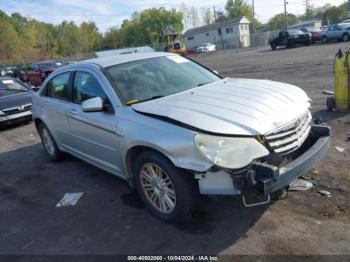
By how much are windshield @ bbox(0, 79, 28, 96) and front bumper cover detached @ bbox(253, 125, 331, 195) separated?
9.49 meters

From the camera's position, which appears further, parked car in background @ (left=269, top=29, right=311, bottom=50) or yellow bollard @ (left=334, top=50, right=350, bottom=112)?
parked car in background @ (left=269, top=29, right=311, bottom=50)

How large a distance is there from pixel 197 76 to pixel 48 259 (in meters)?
2.85

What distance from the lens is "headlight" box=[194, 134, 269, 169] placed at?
3191mm

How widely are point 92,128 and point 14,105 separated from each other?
654 centimetres

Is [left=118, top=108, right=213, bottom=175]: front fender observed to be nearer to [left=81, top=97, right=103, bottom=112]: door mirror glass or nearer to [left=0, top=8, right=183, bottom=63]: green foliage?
[left=81, top=97, right=103, bottom=112]: door mirror glass

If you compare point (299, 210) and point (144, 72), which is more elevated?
point (144, 72)

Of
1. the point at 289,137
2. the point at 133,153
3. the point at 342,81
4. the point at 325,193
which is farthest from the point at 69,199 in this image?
the point at 342,81

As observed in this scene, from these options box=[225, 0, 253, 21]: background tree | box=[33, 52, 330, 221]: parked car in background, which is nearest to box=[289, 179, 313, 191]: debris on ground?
box=[33, 52, 330, 221]: parked car in background

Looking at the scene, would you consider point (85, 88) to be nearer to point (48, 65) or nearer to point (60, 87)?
point (60, 87)

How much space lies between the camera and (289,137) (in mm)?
3570

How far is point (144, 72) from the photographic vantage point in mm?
4664

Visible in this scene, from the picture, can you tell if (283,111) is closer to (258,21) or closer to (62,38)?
(62,38)

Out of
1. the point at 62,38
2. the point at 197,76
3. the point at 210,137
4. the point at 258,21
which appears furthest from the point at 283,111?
the point at 258,21

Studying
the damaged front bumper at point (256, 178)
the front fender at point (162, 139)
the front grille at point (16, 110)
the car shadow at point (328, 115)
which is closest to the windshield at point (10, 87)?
the front grille at point (16, 110)
